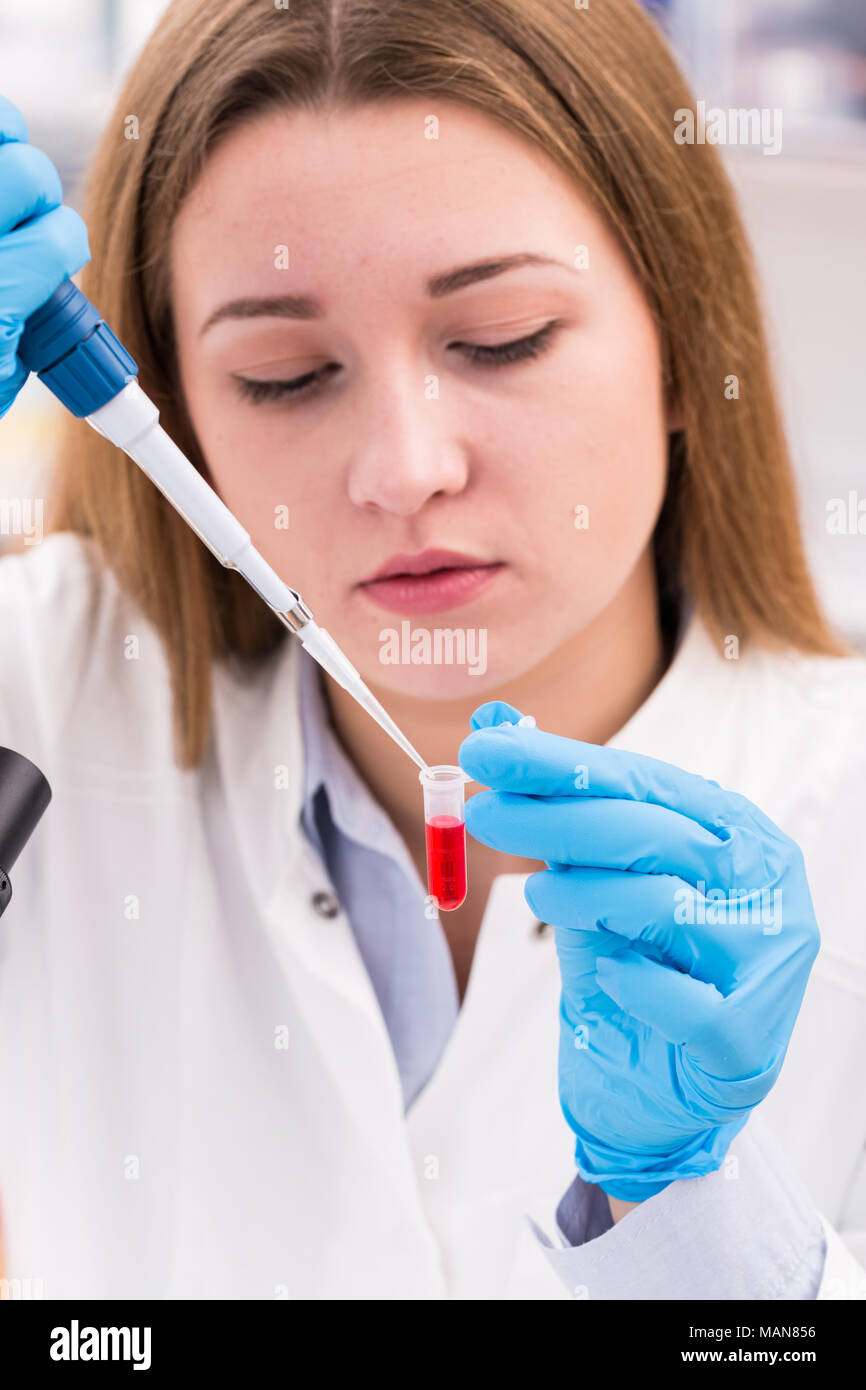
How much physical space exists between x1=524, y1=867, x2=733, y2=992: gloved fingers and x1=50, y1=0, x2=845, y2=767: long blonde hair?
0.51 m

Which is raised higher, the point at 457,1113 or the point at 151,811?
the point at 151,811

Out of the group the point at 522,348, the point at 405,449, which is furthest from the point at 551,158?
the point at 405,449

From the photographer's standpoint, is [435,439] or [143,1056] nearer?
[435,439]

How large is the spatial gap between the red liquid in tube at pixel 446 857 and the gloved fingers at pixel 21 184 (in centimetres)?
52

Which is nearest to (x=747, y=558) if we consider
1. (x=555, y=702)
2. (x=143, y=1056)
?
(x=555, y=702)

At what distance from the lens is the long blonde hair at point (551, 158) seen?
38.7 inches

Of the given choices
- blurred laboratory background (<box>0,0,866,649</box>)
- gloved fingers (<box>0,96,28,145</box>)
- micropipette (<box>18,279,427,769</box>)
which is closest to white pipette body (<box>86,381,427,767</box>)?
micropipette (<box>18,279,427,769</box>)

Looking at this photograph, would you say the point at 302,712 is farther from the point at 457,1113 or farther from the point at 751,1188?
the point at 751,1188

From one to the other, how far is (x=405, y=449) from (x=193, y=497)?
0.18 m

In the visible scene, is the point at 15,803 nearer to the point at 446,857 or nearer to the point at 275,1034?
the point at 446,857

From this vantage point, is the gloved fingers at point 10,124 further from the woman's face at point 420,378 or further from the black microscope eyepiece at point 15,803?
the black microscope eyepiece at point 15,803

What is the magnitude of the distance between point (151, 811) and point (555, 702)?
441 mm

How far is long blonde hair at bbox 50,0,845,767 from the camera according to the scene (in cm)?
98

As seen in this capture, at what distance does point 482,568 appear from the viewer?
1.03 m
